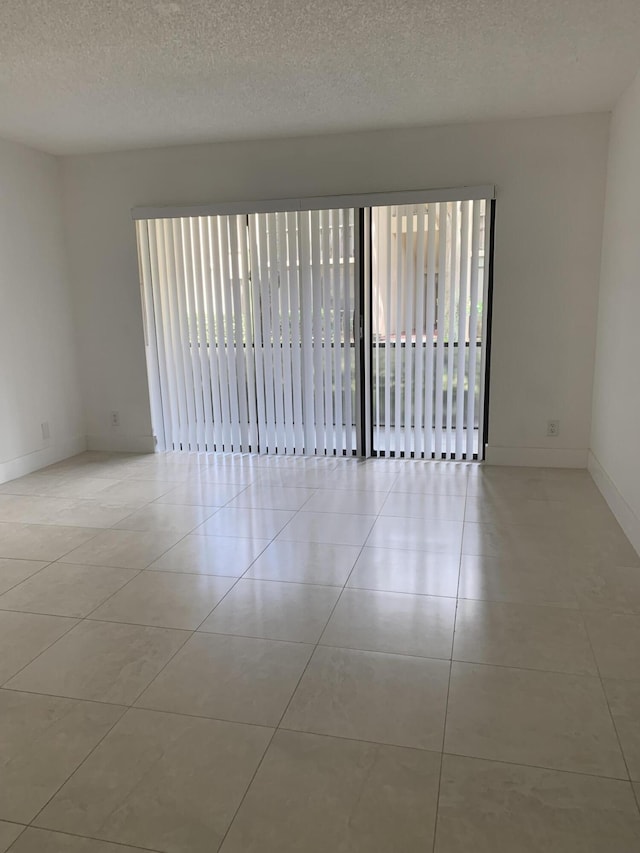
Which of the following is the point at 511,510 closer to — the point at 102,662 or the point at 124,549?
the point at 124,549

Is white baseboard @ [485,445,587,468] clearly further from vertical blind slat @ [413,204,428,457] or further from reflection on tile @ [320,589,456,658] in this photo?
reflection on tile @ [320,589,456,658]

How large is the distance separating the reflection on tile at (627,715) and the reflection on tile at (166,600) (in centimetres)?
150

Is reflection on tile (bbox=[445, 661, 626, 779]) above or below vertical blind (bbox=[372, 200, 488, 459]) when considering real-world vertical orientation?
below

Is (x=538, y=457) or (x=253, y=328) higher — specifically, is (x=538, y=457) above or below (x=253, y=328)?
below

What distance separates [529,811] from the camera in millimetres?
1492

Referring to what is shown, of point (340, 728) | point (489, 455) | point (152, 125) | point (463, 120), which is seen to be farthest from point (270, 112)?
point (340, 728)

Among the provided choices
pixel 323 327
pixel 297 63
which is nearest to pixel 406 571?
pixel 323 327

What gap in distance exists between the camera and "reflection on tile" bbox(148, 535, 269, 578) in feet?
9.55

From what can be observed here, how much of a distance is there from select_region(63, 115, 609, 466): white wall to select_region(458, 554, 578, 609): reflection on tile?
185 centimetres

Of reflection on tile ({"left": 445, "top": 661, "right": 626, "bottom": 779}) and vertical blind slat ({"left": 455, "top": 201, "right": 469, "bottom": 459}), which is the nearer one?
reflection on tile ({"left": 445, "top": 661, "right": 626, "bottom": 779})

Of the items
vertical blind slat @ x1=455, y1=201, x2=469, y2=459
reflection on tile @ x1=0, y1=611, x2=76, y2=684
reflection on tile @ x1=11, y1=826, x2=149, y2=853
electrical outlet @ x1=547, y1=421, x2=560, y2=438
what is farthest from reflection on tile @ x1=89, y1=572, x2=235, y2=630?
electrical outlet @ x1=547, y1=421, x2=560, y2=438

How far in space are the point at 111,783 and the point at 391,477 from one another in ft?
9.92

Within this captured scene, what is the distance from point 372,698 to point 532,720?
1.59 feet

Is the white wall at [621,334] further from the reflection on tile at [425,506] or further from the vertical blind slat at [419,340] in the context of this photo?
the vertical blind slat at [419,340]
